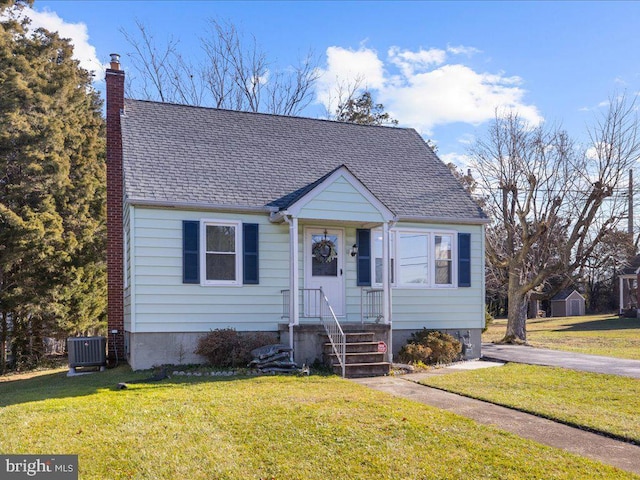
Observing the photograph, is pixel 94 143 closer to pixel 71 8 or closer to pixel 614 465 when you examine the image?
pixel 71 8

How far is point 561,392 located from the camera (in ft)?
28.9

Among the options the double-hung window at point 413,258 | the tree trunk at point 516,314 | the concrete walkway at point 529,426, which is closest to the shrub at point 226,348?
the concrete walkway at point 529,426

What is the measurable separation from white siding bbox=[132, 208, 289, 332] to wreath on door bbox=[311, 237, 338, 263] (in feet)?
2.51

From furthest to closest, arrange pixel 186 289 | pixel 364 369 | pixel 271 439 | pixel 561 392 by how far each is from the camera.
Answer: pixel 186 289 → pixel 364 369 → pixel 561 392 → pixel 271 439

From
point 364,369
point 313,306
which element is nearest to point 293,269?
point 313,306

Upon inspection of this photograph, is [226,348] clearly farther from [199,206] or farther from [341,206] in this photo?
[341,206]

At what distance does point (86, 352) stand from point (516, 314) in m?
14.3

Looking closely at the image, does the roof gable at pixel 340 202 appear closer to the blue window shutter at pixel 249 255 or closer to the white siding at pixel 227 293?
the white siding at pixel 227 293

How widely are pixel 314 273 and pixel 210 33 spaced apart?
19.9 metres

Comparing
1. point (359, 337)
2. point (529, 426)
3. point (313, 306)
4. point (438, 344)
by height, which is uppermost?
point (313, 306)

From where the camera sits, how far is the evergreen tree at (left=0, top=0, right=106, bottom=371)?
17547 mm

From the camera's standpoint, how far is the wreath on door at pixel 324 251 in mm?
12961

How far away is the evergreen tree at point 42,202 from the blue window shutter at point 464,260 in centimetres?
1215

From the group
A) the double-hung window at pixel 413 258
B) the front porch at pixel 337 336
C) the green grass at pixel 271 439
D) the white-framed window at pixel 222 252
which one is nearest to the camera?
the green grass at pixel 271 439
